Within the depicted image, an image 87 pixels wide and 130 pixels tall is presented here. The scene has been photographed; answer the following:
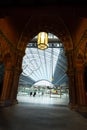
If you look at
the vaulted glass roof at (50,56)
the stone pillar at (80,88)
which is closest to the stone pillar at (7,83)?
the stone pillar at (80,88)

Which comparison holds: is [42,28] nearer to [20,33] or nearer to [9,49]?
[20,33]

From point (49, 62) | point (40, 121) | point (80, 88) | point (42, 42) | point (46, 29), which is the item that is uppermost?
point (49, 62)

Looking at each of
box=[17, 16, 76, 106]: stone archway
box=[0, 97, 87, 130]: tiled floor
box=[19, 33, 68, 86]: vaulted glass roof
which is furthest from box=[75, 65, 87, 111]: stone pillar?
box=[19, 33, 68, 86]: vaulted glass roof

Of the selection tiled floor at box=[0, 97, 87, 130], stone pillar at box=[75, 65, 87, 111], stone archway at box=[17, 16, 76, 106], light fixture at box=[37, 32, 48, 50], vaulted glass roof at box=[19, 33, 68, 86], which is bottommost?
tiled floor at box=[0, 97, 87, 130]

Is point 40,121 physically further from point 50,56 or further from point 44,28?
point 50,56

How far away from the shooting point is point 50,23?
33.4ft

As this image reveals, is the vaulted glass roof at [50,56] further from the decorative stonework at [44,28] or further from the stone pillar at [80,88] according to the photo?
the stone pillar at [80,88]

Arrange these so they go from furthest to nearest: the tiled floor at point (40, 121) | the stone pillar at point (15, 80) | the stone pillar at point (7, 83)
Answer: the stone pillar at point (15, 80), the stone pillar at point (7, 83), the tiled floor at point (40, 121)

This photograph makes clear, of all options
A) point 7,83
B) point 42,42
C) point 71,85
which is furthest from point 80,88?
point 7,83

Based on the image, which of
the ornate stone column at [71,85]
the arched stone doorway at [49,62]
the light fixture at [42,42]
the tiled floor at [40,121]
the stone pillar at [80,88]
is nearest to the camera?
the tiled floor at [40,121]

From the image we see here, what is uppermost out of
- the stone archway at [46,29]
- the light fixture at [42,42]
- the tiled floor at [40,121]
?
the stone archway at [46,29]

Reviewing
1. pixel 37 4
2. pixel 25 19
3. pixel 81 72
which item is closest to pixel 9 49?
pixel 25 19

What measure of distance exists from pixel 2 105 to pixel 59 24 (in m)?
5.88

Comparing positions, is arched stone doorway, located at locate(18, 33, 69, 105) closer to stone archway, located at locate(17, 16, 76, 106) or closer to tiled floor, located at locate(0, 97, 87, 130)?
stone archway, located at locate(17, 16, 76, 106)
